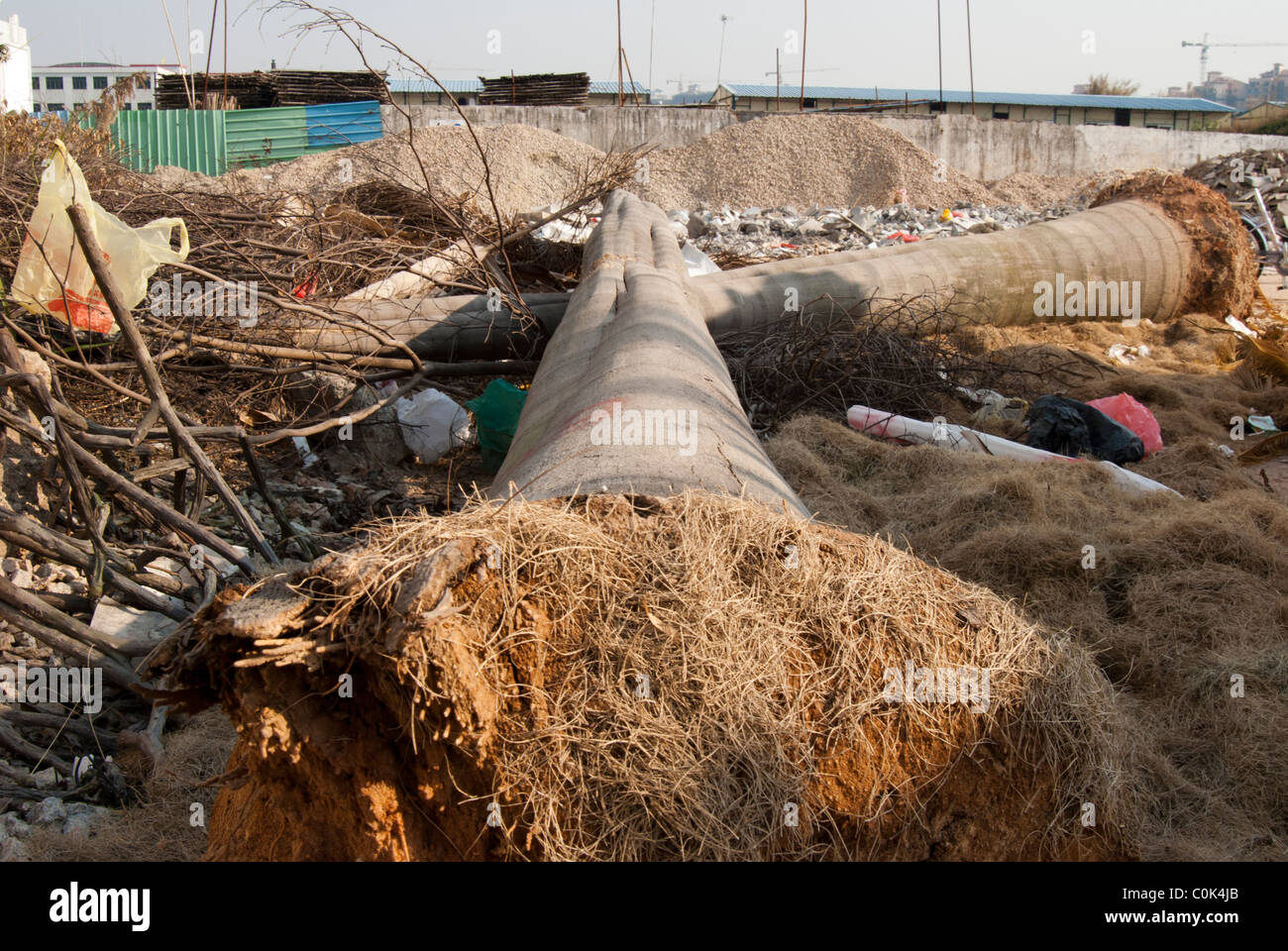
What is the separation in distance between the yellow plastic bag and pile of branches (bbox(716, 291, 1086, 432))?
3.74 meters

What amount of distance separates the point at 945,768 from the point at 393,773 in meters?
1.24

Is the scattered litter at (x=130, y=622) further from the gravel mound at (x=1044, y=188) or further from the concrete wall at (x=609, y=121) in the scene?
the gravel mound at (x=1044, y=188)

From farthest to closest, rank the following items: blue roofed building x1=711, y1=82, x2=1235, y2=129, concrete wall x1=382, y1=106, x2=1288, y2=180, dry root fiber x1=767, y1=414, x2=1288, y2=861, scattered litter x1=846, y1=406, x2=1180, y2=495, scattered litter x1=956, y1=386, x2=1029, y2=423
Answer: blue roofed building x1=711, y1=82, x2=1235, y2=129, concrete wall x1=382, y1=106, x2=1288, y2=180, scattered litter x1=956, y1=386, x2=1029, y2=423, scattered litter x1=846, y1=406, x2=1180, y2=495, dry root fiber x1=767, y1=414, x2=1288, y2=861

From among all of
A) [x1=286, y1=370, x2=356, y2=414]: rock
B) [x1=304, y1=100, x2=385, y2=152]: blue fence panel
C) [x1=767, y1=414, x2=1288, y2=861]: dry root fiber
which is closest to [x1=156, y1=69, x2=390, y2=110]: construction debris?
[x1=304, y1=100, x2=385, y2=152]: blue fence panel

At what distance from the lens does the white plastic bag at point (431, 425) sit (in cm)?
618

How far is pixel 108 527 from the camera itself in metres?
4.04

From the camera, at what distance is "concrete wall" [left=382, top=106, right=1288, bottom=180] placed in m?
19.5

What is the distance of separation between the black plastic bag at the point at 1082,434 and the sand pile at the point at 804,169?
13.1 meters

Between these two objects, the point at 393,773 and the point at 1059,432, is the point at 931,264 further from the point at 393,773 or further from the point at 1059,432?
the point at 393,773

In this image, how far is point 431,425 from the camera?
6203mm

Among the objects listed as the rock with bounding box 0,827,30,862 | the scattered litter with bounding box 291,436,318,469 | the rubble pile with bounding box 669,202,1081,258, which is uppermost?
the rubble pile with bounding box 669,202,1081,258

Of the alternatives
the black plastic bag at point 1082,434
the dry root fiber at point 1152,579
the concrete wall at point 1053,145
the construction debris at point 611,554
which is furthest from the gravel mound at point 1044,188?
the dry root fiber at point 1152,579

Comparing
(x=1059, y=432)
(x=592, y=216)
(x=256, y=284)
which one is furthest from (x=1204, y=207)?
(x=256, y=284)

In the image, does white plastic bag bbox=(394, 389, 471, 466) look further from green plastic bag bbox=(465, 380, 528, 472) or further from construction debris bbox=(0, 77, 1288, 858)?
green plastic bag bbox=(465, 380, 528, 472)
